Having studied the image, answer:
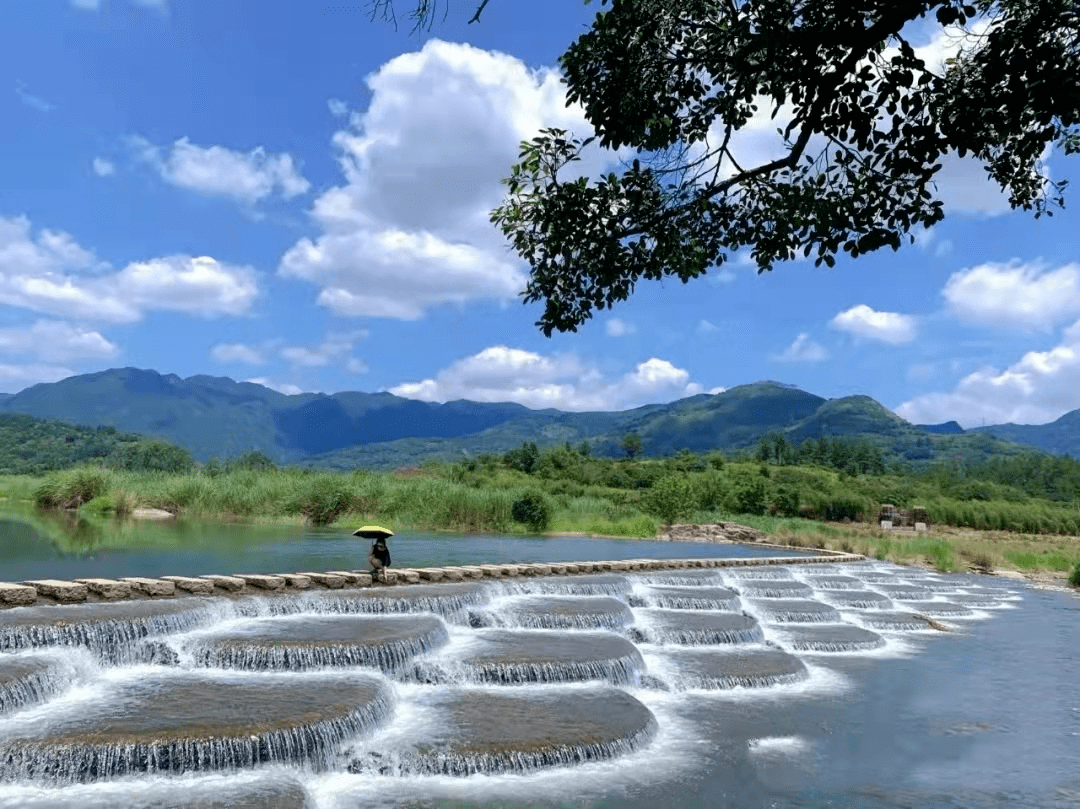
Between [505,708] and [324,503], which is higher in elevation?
[324,503]

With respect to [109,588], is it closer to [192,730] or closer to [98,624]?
[98,624]

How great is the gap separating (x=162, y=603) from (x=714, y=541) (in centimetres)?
3131

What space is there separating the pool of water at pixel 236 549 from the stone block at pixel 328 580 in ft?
17.8

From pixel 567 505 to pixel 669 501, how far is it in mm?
5695

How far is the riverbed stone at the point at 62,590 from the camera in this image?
1371 cm

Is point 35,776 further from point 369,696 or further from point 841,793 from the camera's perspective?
point 841,793

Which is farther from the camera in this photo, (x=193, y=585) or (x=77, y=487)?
(x=77, y=487)

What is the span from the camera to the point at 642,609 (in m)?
19.4

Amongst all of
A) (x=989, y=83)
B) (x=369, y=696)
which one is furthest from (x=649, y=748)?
(x=989, y=83)

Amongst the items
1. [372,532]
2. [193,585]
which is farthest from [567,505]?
[193,585]

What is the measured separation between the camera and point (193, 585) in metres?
15.3

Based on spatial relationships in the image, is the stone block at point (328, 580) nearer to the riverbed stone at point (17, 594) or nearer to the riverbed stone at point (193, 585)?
the riverbed stone at point (193, 585)

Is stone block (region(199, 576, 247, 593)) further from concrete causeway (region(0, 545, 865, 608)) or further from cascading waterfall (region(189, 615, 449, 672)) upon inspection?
cascading waterfall (region(189, 615, 449, 672))

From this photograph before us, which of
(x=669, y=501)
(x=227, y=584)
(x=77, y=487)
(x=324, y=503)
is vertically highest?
(x=77, y=487)
